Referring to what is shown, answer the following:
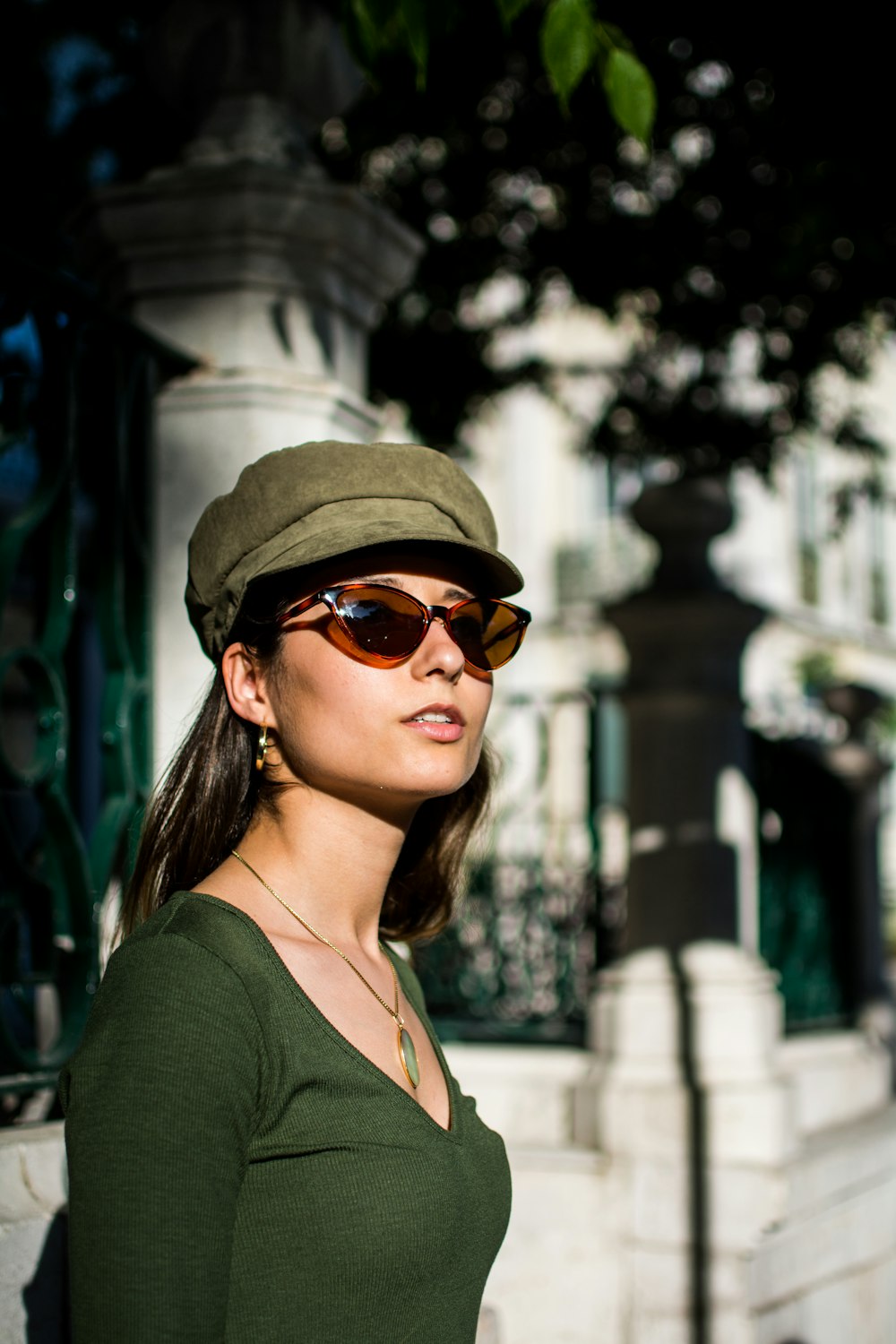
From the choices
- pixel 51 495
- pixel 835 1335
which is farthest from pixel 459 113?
pixel 835 1335

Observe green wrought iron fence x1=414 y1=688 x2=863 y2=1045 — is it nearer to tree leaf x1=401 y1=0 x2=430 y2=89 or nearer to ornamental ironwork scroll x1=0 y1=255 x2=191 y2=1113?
ornamental ironwork scroll x1=0 y1=255 x2=191 y2=1113

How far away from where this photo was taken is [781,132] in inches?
238

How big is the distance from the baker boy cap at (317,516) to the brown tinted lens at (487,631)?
2.7 inches

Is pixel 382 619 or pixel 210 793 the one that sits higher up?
pixel 382 619

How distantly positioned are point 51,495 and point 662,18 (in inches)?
150

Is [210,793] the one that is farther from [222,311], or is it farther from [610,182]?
[610,182]

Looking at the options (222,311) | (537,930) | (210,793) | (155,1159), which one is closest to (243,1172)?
(155,1159)

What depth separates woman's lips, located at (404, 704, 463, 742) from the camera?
1.70m

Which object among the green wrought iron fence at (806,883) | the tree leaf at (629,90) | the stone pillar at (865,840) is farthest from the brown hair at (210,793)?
the stone pillar at (865,840)

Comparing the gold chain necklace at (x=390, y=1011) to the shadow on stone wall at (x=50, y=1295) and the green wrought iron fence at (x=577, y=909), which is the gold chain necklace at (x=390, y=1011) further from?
the green wrought iron fence at (x=577, y=909)

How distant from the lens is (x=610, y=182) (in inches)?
293

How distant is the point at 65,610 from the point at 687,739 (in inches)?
127

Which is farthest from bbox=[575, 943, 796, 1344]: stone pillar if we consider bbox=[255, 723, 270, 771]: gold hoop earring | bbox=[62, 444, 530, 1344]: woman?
bbox=[255, 723, 270, 771]: gold hoop earring

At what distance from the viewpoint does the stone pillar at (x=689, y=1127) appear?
4.72 m
